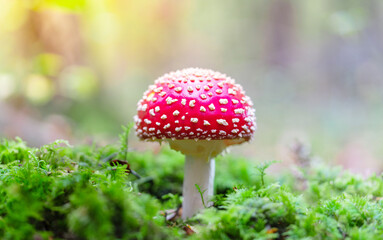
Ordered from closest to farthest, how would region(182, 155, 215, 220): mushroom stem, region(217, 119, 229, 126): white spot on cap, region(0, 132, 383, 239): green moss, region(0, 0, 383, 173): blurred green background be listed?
region(0, 132, 383, 239): green moss, region(217, 119, 229, 126): white spot on cap, region(182, 155, 215, 220): mushroom stem, region(0, 0, 383, 173): blurred green background

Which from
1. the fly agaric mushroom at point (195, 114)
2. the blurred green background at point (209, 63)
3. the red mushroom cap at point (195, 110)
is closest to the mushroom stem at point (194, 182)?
the fly agaric mushroom at point (195, 114)

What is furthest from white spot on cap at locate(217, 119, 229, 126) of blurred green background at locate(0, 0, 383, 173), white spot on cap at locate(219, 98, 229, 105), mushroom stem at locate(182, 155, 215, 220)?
blurred green background at locate(0, 0, 383, 173)

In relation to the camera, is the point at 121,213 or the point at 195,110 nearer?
the point at 121,213

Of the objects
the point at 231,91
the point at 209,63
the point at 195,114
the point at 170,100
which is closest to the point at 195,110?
the point at 195,114

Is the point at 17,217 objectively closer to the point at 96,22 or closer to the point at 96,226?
the point at 96,226

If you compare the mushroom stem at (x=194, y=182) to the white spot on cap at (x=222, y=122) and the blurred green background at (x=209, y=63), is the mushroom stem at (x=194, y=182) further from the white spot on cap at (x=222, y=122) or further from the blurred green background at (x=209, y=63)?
the blurred green background at (x=209, y=63)

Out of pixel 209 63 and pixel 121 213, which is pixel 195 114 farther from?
pixel 209 63

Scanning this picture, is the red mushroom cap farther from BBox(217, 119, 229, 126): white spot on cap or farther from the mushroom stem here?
the mushroom stem
